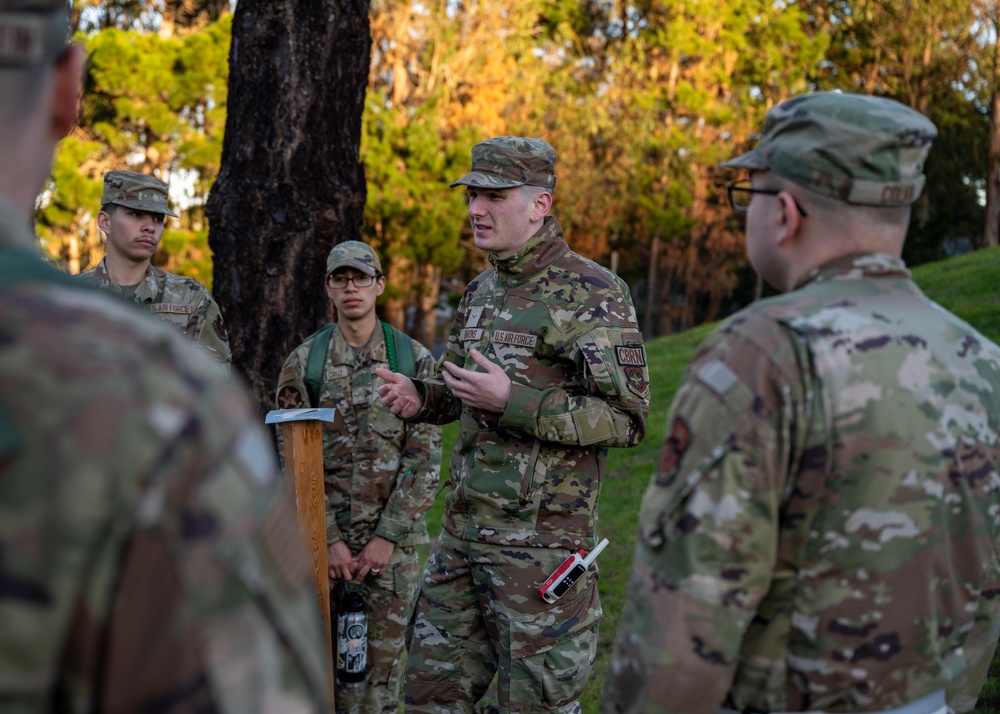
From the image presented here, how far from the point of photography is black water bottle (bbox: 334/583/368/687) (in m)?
4.76

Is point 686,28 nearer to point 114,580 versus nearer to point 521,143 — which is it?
point 521,143

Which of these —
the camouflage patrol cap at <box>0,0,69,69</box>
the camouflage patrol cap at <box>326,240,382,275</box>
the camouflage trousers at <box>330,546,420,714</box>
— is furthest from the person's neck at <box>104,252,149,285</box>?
the camouflage patrol cap at <box>0,0,69,69</box>

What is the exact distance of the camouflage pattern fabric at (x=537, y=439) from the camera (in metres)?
3.91

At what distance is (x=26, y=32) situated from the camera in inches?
44.1

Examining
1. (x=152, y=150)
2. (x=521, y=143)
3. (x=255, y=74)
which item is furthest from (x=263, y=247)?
(x=152, y=150)

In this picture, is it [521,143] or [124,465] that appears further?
[521,143]

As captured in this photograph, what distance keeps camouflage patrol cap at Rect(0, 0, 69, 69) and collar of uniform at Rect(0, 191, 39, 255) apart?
0.15 m

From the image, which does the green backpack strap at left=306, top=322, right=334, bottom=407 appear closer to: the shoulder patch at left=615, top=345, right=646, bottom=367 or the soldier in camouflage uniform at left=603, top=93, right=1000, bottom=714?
the shoulder patch at left=615, top=345, right=646, bottom=367

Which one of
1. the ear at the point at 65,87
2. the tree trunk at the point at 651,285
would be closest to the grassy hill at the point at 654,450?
the ear at the point at 65,87

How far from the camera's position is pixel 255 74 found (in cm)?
632

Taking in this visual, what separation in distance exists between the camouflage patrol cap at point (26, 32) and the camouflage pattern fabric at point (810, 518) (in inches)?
51.4

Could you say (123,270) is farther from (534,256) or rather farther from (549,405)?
(549,405)

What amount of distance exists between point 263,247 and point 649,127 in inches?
1004

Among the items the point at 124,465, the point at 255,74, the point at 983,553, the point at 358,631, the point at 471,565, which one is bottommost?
the point at 358,631
